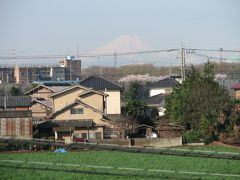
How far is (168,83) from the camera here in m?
46.7

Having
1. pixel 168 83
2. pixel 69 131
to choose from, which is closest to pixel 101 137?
pixel 69 131

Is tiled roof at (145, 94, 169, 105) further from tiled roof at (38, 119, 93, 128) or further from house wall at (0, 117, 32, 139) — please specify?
house wall at (0, 117, 32, 139)

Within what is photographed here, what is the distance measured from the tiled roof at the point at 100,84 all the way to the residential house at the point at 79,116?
5565mm

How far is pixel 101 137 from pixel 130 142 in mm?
3669

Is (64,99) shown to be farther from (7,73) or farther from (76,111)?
(7,73)

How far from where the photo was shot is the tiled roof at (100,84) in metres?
33.3

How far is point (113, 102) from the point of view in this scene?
3288cm

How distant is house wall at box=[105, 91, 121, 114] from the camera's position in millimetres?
32469

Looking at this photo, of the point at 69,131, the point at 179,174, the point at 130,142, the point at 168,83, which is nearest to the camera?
the point at 179,174

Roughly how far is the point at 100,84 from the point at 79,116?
8565 mm

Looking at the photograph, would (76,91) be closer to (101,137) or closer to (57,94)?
(57,94)

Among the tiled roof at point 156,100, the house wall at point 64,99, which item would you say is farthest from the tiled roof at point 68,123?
the tiled roof at point 156,100

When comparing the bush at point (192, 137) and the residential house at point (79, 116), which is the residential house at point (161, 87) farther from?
the bush at point (192, 137)

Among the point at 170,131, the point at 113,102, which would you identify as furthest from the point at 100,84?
the point at 170,131
